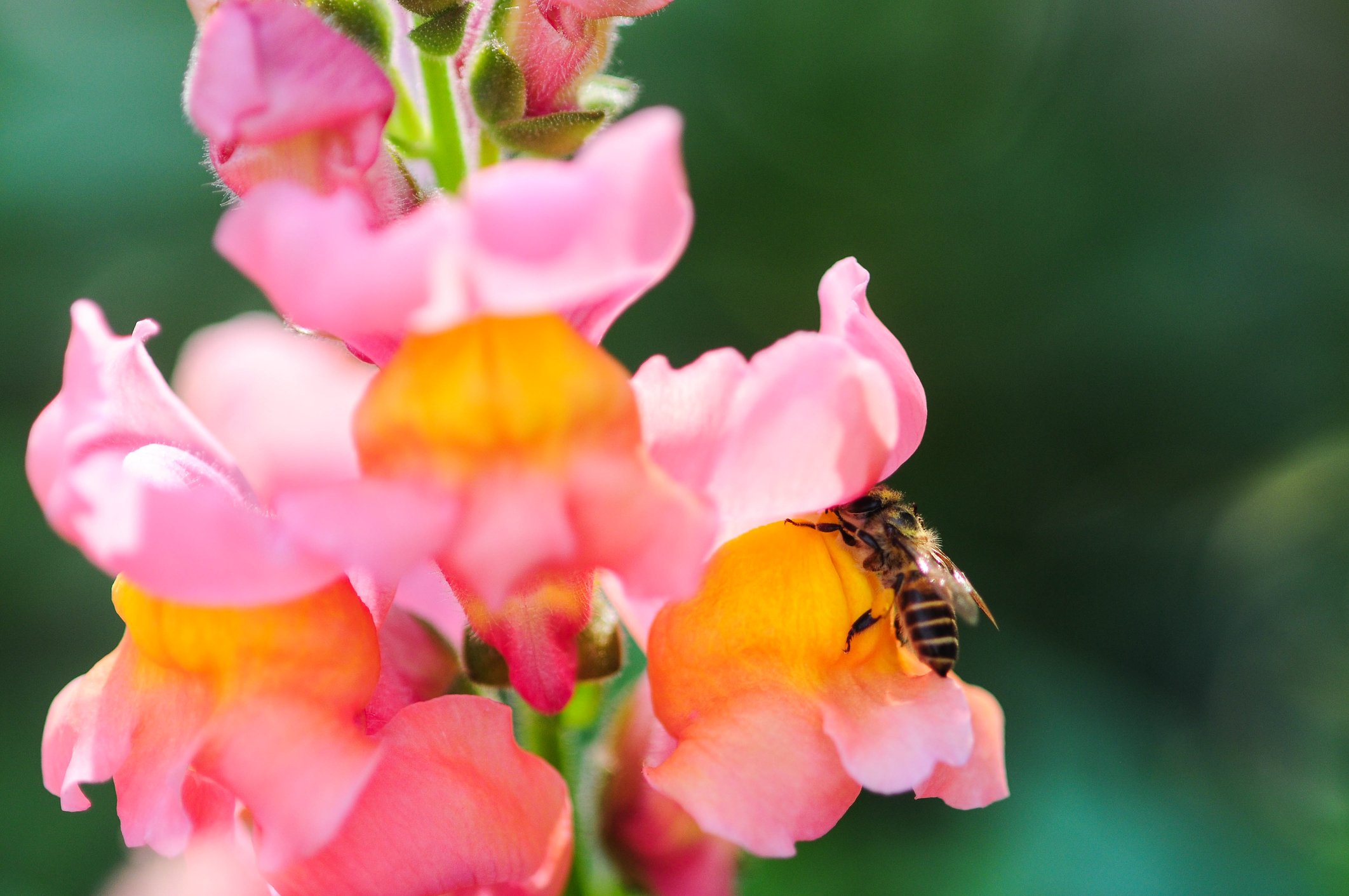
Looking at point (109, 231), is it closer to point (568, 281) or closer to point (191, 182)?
point (191, 182)

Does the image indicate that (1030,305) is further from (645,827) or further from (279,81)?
(279,81)

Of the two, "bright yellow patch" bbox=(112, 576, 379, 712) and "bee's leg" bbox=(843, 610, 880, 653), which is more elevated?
"bright yellow patch" bbox=(112, 576, 379, 712)

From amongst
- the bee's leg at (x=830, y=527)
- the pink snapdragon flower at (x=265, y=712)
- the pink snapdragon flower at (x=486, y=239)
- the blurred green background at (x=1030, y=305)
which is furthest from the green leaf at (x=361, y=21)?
the blurred green background at (x=1030, y=305)

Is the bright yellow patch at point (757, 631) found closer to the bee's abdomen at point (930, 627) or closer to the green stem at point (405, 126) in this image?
the bee's abdomen at point (930, 627)

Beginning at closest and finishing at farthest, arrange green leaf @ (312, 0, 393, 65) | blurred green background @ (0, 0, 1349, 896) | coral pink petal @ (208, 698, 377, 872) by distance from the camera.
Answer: coral pink petal @ (208, 698, 377, 872) < green leaf @ (312, 0, 393, 65) < blurred green background @ (0, 0, 1349, 896)

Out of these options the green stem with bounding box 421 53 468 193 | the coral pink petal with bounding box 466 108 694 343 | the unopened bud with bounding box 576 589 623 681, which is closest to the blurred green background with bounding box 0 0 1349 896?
the unopened bud with bounding box 576 589 623 681

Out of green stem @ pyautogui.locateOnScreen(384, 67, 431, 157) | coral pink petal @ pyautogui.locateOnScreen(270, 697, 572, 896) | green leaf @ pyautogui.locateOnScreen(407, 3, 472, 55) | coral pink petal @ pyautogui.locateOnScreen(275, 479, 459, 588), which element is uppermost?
green leaf @ pyautogui.locateOnScreen(407, 3, 472, 55)

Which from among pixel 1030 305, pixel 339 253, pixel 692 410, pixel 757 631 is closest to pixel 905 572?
pixel 757 631

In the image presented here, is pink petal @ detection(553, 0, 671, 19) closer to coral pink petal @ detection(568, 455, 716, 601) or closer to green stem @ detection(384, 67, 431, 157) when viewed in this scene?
green stem @ detection(384, 67, 431, 157)
